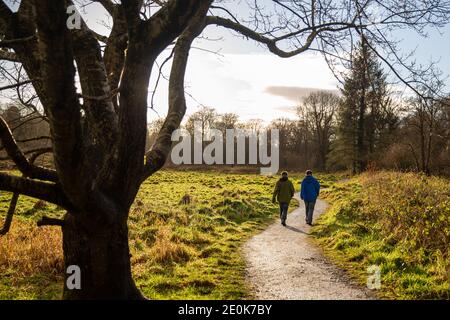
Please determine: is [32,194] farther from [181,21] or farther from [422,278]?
[422,278]

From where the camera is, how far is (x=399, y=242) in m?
8.09

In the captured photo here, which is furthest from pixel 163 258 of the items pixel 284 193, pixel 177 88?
pixel 284 193

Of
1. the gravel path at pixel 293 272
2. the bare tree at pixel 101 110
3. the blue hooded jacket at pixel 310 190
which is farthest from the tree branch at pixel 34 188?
the blue hooded jacket at pixel 310 190

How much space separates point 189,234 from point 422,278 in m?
5.96

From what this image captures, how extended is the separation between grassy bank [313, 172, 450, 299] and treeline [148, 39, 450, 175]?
1.91m

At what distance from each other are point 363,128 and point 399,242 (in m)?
35.2

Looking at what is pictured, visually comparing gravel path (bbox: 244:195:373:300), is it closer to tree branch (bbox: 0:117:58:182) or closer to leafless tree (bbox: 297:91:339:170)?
tree branch (bbox: 0:117:58:182)

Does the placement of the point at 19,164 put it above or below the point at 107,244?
above

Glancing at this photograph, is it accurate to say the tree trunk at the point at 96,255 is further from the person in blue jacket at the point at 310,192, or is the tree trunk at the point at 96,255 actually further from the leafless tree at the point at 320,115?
the leafless tree at the point at 320,115

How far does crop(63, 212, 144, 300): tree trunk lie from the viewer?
428 centimetres

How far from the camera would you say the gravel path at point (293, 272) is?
620cm

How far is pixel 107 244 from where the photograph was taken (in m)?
4.32

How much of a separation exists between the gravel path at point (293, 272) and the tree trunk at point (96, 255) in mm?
2596
